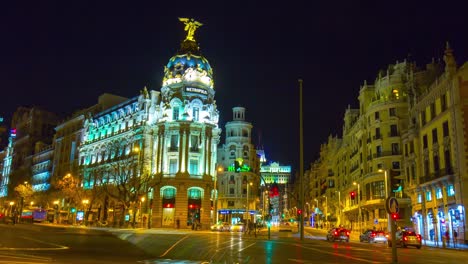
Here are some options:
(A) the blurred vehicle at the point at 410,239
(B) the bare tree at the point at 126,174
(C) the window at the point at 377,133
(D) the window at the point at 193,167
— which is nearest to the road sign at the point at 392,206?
(A) the blurred vehicle at the point at 410,239

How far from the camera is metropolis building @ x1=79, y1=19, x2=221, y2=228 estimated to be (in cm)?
7838

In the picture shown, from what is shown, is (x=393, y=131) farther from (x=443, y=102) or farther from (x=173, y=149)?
(x=173, y=149)

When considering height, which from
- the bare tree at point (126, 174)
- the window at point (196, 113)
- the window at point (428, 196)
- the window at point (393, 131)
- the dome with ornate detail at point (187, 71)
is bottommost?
the window at point (428, 196)

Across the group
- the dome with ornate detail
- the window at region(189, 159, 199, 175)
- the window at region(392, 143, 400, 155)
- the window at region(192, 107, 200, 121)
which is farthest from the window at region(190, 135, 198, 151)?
the window at region(392, 143, 400, 155)

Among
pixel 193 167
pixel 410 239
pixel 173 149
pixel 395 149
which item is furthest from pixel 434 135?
pixel 173 149

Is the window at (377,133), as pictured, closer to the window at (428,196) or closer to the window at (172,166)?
the window at (428,196)

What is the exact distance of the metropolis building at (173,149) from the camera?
3086 inches

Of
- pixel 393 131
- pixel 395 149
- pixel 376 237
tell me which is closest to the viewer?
pixel 376 237

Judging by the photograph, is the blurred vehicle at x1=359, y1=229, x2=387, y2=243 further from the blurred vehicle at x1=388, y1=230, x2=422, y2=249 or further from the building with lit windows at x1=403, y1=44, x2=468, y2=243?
the blurred vehicle at x1=388, y1=230, x2=422, y2=249

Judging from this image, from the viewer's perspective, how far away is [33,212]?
8875cm

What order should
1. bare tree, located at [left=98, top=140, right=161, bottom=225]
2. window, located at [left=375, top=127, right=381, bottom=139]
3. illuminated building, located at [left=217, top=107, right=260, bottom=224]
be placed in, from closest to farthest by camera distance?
window, located at [left=375, top=127, right=381, bottom=139] < bare tree, located at [left=98, top=140, right=161, bottom=225] < illuminated building, located at [left=217, top=107, right=260, bottom=224]

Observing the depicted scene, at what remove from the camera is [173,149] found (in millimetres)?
80375

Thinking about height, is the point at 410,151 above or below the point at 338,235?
above

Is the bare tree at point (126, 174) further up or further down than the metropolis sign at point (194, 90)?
further down
